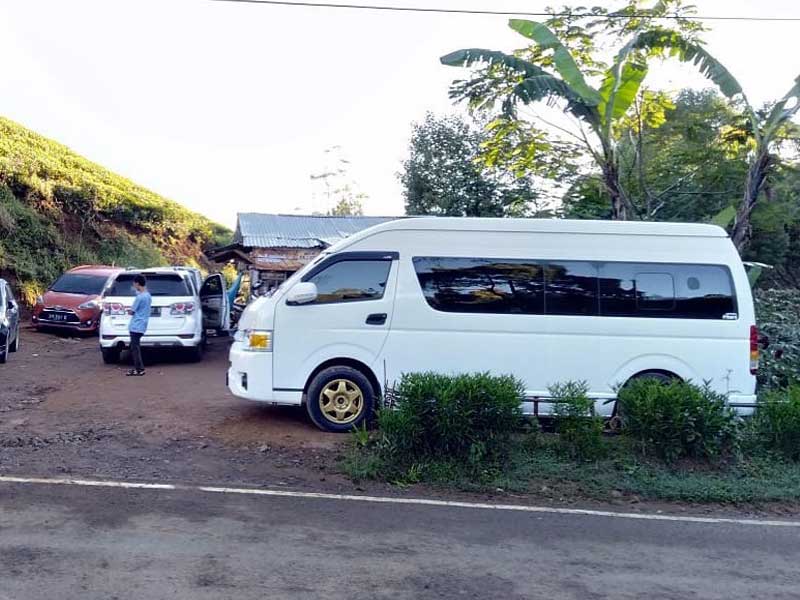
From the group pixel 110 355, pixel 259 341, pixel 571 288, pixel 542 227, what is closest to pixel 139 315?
pixel 110 355

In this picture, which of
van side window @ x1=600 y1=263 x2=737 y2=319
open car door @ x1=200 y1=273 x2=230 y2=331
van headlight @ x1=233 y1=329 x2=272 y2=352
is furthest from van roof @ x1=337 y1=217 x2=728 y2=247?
open car door @ x1=200 y1=273 x2=230 y2=331

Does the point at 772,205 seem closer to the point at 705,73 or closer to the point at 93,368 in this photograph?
the point at 705,73

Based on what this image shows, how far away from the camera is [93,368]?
14570 mm

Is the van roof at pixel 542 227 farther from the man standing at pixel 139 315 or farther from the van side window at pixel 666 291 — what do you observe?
the man standing at pixel 139 315

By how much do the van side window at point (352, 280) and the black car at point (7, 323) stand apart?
7903mm

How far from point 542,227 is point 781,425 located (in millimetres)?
3332

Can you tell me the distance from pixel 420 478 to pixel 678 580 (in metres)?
2.82

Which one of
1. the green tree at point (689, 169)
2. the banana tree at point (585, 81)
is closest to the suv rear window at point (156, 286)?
the banana tree at point (585, 81)

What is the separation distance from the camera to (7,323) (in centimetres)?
1485

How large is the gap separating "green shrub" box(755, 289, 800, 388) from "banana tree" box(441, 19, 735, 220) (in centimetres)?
289

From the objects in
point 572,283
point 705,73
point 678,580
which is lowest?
point 678,580

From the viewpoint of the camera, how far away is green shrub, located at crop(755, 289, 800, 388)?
40.0 ft

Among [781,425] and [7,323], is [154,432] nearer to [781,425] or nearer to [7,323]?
[781,425]

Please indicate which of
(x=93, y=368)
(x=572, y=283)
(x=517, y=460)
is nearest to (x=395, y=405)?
(x=517, y=460)
